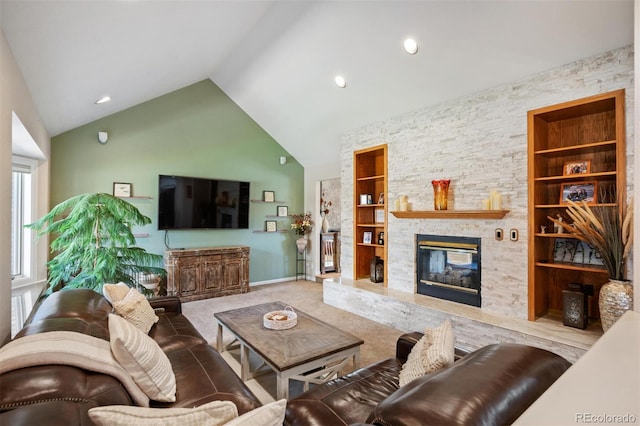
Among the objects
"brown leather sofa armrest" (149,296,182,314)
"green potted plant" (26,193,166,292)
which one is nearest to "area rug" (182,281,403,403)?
"brown leather sofa armrest" (149,296,182,314)

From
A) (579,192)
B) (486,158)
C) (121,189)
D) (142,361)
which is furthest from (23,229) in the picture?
(579,192)

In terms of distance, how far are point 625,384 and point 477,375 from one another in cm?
68

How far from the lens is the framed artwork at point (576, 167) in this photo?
115 inches

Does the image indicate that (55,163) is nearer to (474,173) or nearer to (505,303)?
(474,173)

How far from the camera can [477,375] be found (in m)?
1.02

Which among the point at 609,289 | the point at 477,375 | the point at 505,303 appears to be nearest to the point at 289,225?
the point at 505,303

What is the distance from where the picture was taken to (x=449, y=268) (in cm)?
382

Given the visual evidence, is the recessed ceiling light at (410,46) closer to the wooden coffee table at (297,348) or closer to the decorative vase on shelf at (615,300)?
the decorative vase on shelf at (615,300)

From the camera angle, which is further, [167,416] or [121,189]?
[121,189]

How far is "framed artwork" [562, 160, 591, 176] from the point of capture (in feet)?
9.55

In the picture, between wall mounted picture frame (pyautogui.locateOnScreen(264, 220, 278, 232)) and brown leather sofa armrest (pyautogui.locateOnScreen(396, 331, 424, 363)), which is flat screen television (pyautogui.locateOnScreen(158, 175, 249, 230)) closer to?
wall mounted picture frame (pyautogui.locateOnScreen(264, 220, 278, 232))

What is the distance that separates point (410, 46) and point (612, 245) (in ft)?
8.46

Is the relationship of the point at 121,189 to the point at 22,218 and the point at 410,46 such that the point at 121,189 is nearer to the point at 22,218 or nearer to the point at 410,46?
the point at 22,218
